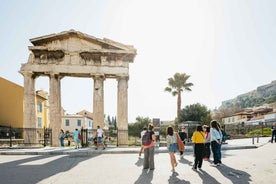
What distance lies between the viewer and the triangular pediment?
22.5m

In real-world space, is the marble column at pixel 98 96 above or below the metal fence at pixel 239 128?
above

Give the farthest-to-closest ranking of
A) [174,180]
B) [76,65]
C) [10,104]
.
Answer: [10,104]
[76,65]
[174,180]

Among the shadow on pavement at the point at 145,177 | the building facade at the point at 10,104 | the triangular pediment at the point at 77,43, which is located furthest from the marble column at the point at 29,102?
the shadow on pavement at the point at 145,177

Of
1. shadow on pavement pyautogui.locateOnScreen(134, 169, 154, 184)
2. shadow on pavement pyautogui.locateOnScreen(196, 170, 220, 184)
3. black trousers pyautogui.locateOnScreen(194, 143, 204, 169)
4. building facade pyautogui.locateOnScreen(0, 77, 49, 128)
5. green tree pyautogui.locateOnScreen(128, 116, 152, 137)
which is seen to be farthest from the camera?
green tree pyautogui.locateOnScreen(128, 116, 152, 137)

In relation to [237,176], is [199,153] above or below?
above

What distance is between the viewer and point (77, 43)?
22750 millimetres

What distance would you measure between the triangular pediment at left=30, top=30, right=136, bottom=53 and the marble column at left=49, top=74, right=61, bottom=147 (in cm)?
261

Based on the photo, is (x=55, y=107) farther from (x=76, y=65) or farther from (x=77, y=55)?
(x=77, y=55)

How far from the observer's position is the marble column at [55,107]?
2217 cm

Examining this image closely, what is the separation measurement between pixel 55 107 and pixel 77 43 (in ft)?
18.6

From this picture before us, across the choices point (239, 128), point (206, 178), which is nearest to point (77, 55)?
point (206, 178)

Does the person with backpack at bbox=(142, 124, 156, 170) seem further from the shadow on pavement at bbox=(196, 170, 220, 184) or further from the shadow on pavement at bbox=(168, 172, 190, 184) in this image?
the shadow on pavement at bbox=(196, 170, 220, 184)

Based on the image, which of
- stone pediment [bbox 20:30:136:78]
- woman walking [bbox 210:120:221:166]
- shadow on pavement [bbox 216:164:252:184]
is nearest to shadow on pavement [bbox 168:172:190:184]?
shadow on pavement [bbox 216:164:252:184]

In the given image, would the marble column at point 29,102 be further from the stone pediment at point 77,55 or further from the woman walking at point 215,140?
the woman walking at point 215,140
